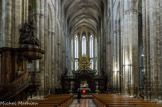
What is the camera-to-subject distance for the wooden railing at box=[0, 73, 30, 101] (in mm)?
12956

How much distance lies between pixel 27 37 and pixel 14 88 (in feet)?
12.6

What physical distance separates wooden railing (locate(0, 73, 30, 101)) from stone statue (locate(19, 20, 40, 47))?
2.32 meters

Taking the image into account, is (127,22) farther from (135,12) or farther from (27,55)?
(27,55)

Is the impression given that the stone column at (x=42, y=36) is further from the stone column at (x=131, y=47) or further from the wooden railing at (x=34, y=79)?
the stone column at (x=131, y=47)

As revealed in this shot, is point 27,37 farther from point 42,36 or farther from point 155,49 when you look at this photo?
point 155,49

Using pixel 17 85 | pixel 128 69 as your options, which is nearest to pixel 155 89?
pixel 128 69

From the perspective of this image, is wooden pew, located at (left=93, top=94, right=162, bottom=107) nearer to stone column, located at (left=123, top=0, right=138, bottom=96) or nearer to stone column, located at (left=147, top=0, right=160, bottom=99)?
stone column, located at (left=147, top=0, right=160, bottom=99)

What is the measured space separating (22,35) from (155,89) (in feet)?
32.4

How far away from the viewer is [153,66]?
58.8 ft

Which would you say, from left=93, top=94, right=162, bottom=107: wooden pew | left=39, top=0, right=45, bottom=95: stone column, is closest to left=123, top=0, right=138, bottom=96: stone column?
left=93, top=94, right=162, bottom=107: wooden pew

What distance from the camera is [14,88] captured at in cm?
1345

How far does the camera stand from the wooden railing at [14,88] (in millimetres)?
12956

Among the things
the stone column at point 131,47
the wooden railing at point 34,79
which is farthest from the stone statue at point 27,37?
the stone column at point 131,47

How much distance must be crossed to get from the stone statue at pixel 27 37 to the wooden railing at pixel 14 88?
2.32 meters
